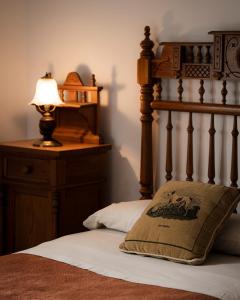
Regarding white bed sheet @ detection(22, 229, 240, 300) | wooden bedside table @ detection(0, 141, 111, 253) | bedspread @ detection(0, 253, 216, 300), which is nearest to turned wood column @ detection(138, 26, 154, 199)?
wooden bedside table @ detection(0, 141, 111, 253)

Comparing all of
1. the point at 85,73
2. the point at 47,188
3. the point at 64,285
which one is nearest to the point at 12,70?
the point at 85,73

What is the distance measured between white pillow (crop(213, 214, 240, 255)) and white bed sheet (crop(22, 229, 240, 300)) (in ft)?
0.09

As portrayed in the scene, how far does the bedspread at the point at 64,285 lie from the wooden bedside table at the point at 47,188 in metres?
0.84

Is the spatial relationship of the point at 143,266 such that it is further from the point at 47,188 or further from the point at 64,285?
the point at 47,188

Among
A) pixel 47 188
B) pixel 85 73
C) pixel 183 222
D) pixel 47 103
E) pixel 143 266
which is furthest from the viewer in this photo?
pixel 85 73

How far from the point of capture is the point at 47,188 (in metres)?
3.61

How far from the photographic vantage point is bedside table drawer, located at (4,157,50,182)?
3.62m

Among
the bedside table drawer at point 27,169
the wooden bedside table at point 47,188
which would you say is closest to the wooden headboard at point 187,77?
the wooden bedside table at point 47,188

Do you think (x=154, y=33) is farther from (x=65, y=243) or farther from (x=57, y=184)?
(x=65, y=243)

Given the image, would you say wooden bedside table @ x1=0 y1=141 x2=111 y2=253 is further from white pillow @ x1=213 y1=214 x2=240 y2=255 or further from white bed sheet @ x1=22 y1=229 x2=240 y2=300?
white pillow @ x1=213 y1=214 x2=240 y2=255

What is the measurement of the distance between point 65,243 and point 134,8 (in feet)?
4.48

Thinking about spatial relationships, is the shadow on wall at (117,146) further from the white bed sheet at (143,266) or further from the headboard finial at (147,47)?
the white bed sheet at (143,266)

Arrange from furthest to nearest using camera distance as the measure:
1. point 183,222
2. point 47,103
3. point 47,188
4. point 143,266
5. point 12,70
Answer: point 12,70
point 47,103
point 47,188
point 183,222
point 143,266

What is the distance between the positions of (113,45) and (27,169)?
821 mm
